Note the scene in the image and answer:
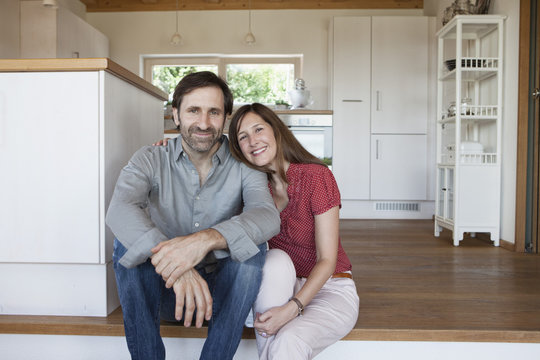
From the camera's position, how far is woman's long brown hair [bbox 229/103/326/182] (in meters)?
1.44

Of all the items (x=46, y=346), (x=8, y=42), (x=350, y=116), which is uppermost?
(x=8, y=42)

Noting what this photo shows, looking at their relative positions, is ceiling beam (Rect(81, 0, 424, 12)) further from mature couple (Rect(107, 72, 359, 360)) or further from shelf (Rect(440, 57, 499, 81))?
mature couple (Rect(107, 72, 359, 360))

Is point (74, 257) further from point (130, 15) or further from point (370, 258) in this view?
point (130, 15)

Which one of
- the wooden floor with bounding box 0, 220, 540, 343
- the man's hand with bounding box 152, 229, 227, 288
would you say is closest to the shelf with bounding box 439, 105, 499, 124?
the wooden floor with bounding box 0, 220, 540, 343

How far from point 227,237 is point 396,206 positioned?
3570 millimetres

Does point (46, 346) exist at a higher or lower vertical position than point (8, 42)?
lower

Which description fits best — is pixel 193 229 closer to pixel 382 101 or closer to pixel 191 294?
pixel 191 294

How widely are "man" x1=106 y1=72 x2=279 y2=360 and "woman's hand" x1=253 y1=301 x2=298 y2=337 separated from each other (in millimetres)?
57

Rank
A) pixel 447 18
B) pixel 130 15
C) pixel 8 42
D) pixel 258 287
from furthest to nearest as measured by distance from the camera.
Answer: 1. pixel 130 15
2. pixel 8 42
3. pixel 447 18
4. pixel 258 287

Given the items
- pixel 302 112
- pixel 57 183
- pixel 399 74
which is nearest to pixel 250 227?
pixel 57 183

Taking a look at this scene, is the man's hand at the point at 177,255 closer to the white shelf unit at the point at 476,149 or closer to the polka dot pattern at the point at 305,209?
the polka dot pattern at the point at 305,209

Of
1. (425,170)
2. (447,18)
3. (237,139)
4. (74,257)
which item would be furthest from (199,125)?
(425,170)

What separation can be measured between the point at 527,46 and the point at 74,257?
289 cm

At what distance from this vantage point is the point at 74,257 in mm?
1524
